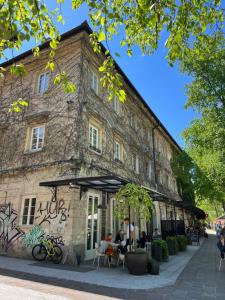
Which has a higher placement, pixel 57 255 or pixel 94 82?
pixel 94 82

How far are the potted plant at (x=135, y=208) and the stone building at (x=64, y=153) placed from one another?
809 millimetres

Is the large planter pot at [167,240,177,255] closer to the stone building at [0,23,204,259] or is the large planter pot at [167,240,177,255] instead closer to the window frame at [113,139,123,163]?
the stone building at [0,23,204,259]

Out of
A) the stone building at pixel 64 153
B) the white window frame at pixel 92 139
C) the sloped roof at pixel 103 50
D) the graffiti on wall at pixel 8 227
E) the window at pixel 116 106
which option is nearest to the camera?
the stone building at pixel 64 153

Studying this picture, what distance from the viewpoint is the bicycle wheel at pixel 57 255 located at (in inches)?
367

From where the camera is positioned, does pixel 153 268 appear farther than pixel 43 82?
No

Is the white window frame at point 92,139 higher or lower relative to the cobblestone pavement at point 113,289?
higher

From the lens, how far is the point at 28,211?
11.1 metres

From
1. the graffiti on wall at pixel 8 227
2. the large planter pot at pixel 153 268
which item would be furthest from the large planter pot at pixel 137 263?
the graffiti on wall at pixel 8 227

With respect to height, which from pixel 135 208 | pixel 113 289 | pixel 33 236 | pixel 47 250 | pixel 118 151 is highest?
pixel 118 151

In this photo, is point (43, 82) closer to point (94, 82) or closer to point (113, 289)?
point (94, 82)

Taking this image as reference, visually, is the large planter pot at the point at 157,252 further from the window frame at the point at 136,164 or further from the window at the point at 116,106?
the window at the point at 116,106

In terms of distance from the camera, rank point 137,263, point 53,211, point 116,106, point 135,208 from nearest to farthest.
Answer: point 137,263, point 135,208, point 53,211, point 116,106

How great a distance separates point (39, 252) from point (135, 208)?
4851mm

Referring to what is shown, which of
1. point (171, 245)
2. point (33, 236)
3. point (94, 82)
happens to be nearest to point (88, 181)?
point (33, 236)
